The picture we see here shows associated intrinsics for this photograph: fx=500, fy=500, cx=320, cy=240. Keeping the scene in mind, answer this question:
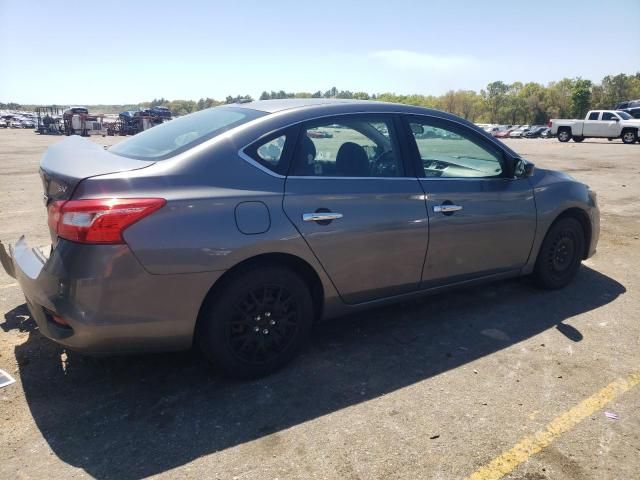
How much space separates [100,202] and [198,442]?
1.32 metres

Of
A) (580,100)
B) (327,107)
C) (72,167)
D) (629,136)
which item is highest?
A: (580,100)

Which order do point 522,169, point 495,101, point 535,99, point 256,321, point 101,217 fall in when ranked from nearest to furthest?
point 101,217 → point 256,321 → point 522,169 → point 535,99 → point 495,101

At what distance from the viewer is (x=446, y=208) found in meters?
3.69

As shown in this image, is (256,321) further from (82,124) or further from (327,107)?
(82,124)

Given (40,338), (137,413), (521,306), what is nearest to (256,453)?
(137,413)

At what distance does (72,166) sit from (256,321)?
1388 millimetres

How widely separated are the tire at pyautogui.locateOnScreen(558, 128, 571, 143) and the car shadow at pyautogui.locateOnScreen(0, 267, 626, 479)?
31.2 m

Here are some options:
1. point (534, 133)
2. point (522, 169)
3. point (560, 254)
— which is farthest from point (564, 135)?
point (534, 133)

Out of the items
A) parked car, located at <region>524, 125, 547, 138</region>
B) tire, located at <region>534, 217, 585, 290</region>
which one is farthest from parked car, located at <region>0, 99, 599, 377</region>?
parked car, located at <region>524, 125, 547, 138</region>

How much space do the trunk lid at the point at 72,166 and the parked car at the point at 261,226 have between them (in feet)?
0.05

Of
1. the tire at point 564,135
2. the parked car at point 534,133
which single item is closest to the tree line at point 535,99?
the parked car at point 534,133

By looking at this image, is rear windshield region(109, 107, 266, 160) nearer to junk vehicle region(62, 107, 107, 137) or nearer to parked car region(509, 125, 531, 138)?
junk vehicle region(62, 107, 107, 137)

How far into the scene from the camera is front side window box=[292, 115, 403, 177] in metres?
3.23

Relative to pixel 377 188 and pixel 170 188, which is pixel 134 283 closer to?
pixel 170 188
